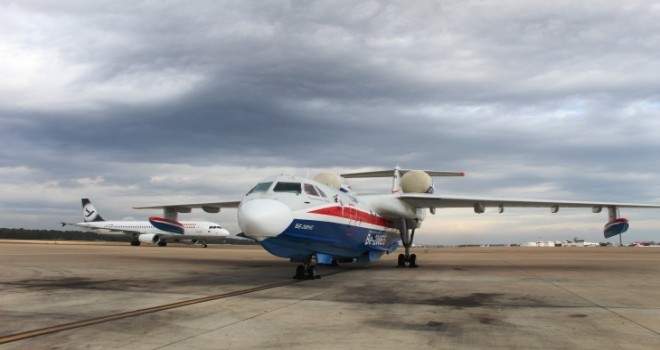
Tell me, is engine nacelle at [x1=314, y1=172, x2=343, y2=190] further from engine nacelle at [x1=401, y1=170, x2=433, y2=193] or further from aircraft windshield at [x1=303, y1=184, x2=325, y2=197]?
aircraft windshield at [x1=303, y1=184, x2=325, y2=197]

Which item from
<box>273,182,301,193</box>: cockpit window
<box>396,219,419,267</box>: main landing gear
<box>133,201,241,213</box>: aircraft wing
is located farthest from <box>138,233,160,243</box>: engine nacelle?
<box>273,182,301,193</box>: cockpit window

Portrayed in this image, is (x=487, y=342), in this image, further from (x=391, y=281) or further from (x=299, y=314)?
(x=391, y=281)

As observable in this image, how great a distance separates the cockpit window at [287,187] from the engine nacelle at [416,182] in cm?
982

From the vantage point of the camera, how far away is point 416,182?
2188 cm

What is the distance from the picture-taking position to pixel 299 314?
779 cm

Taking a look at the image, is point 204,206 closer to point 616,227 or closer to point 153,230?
point 616,227

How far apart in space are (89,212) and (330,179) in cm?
5289

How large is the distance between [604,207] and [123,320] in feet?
67.9

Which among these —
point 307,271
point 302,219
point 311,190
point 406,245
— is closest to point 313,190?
point 311,190

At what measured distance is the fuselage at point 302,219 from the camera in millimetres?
11414

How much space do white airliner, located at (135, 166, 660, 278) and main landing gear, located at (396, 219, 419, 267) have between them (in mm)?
46

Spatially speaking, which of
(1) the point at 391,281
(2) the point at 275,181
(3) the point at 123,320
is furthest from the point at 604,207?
(3) the point at 123,320

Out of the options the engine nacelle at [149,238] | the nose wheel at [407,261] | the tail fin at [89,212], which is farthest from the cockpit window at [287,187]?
the tail fin at [89,212]

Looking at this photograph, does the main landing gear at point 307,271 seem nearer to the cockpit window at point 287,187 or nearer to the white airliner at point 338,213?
the white airliner at point 338,213
